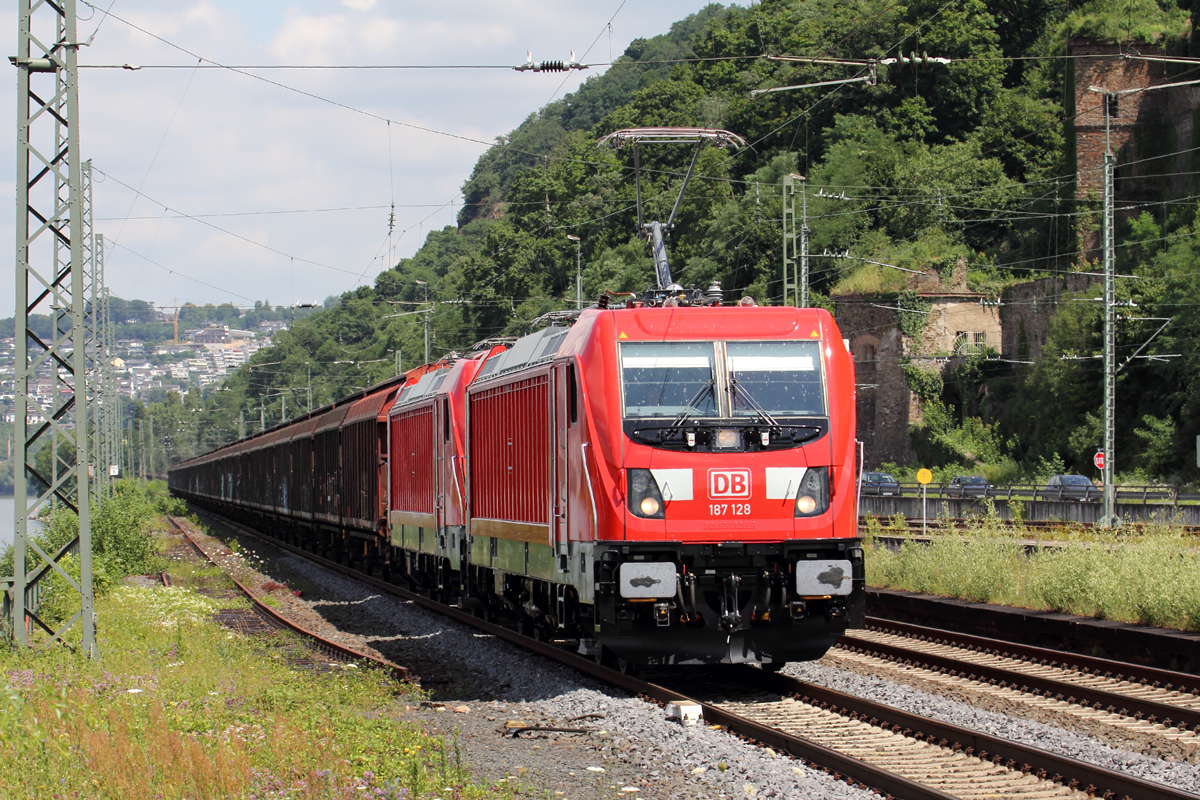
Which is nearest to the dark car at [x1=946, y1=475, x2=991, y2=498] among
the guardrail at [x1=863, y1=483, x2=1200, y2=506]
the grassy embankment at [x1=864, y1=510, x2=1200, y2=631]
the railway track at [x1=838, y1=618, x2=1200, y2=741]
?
the guardrail at [x1=863, y1=483, x2=1200, y2=506]

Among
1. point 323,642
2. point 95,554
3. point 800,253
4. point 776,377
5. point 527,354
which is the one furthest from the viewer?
point 800,253

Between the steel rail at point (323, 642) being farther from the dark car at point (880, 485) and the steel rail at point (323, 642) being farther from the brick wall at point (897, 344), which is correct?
the brick wall at point (897, 344)

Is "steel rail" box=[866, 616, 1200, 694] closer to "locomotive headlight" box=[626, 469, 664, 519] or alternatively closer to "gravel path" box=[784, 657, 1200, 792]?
"gravel path" box=[784, 657, 1200, 792]

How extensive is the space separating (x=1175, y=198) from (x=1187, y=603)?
60.8 meters

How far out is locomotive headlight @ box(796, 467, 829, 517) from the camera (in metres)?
11.8

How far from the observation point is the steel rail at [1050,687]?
1027 cm

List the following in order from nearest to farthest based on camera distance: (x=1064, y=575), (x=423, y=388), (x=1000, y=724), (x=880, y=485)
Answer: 1. (x=1000, y=724)
2. (x=1064, y=575)
3. (x=423, y=388)
4. (x=880, y=485)

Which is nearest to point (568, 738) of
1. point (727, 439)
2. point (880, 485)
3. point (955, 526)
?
point (727, 439)

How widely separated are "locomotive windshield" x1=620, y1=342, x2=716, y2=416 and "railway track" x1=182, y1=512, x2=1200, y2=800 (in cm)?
254

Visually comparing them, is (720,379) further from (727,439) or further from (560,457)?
(560,457)

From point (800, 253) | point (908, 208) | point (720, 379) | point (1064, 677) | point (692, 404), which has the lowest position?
point (1064, 677)

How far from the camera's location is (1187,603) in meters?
14.1

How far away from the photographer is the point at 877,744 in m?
9.60

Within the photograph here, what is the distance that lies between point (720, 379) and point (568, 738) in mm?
3582
